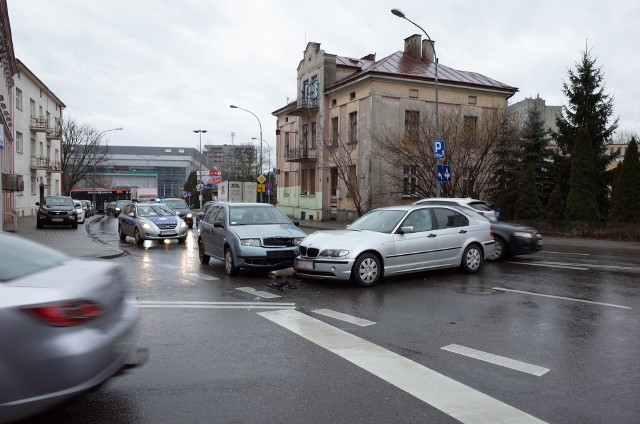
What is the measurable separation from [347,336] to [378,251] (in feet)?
11.9

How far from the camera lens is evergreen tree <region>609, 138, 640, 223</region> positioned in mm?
22406

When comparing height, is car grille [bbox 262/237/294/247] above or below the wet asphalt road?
above

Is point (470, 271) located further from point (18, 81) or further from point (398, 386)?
point (18, 81)

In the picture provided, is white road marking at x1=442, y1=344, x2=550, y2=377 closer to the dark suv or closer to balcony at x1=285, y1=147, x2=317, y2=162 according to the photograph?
the dark suv

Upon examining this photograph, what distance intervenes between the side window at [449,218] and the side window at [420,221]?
9.6 inches

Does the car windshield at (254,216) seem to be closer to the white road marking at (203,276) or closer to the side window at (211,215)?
the side window at (211,215)

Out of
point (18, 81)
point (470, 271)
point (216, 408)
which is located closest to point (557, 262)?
point (470, 271)

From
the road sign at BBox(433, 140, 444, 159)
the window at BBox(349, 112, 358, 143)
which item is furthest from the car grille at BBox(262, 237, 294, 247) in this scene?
the window at BBox(349, 112, 358, 143)

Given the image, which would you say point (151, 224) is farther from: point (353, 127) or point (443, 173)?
point (353, 127)

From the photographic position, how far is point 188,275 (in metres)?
11.6

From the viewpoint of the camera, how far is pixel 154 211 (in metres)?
21.1

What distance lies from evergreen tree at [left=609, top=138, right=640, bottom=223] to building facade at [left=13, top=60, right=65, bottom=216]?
3588 cm

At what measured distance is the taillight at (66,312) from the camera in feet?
11.1

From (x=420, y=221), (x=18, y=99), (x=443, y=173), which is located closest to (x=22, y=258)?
(x=420, y=221)
